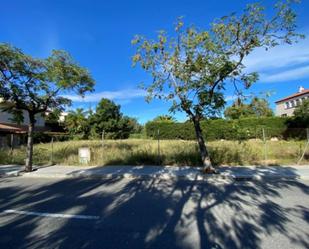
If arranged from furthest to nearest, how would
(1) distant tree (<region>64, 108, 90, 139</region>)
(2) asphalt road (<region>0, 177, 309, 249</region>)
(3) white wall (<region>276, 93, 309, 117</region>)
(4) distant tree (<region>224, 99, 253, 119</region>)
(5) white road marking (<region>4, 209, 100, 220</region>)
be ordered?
1. (3) white wall (<region>276, 93, 309, 117</region>)
2. (1) distant tree (<region>64, 108, 90, 139</region>)
3. (4) distant tree (<region>224, 99, 253, 119</region>)
4. (5) white road marking (<region>4, 209, 100, 220</region>)
5. (2) asphalt road (<region>0, 177, 309, 249</region>)

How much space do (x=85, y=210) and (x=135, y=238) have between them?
2.12 meters

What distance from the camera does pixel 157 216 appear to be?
5.66 metres

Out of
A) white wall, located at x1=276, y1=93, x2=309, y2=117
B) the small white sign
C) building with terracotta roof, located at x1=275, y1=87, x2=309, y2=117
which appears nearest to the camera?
the small white sign

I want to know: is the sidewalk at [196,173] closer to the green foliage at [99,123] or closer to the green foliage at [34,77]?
the green foliage at [34,77]

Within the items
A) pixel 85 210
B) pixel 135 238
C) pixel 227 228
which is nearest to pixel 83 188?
pixel 85 210

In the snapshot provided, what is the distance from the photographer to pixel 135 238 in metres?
4.50

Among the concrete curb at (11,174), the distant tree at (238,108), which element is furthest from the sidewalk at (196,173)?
the distant tree at (238,108)

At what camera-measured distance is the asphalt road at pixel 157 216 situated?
14.4 feet

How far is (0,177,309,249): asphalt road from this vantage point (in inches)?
172

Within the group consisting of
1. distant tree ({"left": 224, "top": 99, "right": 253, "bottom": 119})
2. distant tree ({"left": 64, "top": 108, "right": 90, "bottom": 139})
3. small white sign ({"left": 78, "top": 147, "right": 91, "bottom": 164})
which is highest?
distant tree ({"left": 64, "top": 108, "right": 90, "bottom": 139})

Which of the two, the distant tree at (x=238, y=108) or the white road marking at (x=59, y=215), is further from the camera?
the distant tree at (x=238, y=108)

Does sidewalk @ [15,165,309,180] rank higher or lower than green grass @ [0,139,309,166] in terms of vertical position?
lower

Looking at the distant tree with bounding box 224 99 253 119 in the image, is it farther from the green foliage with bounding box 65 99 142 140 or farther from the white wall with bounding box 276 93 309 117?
the white wall with bounding box 276 93 309 117

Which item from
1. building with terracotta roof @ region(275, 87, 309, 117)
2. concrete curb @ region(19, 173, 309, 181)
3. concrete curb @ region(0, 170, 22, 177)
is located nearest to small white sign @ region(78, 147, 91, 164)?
concrete curb @ region(19, 173, 309, 181)
